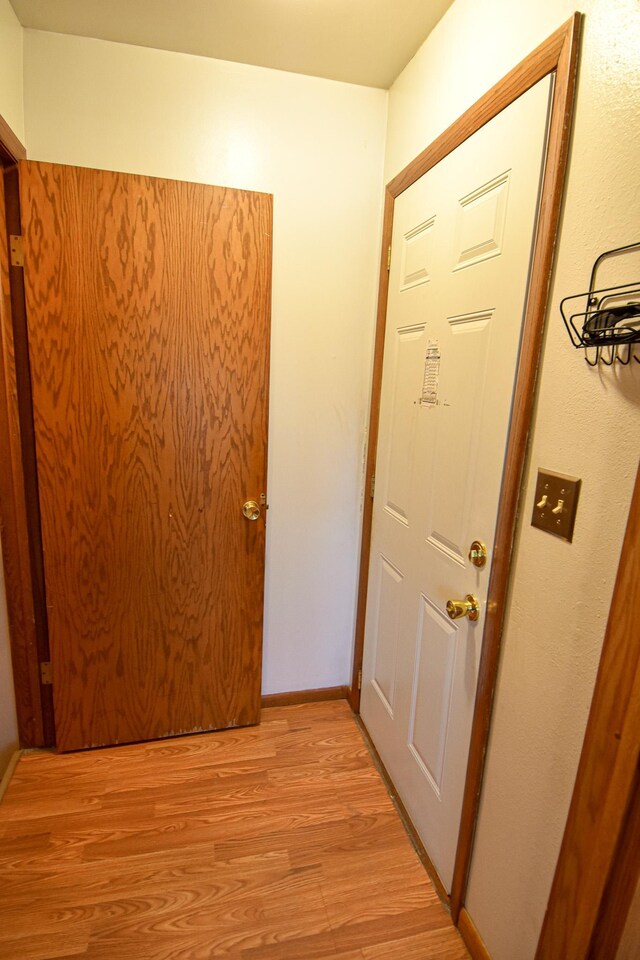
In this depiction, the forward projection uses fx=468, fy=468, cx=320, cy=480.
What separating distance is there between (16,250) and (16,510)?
0.85 m

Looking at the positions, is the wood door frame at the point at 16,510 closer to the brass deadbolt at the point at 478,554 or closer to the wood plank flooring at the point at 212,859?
the wood plank flooring at the point at 212,859

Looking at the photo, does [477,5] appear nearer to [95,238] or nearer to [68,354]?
[95,238]

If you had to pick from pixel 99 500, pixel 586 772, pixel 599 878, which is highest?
pixel 99 500

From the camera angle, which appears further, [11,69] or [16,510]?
[16,510]

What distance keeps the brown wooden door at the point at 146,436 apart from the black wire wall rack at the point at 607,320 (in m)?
1.07

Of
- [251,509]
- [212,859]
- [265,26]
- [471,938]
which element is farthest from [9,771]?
[265,26]

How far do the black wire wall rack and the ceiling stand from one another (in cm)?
107

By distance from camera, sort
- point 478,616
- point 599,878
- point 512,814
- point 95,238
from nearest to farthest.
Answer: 1. point 599,878
2. point 512,814
3. point 478,616
4. point 95,238

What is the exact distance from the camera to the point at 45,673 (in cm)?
176

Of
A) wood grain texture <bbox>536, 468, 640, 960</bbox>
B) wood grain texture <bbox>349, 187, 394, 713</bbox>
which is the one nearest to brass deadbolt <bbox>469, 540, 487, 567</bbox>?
wood grain texture <bbox>536, 468, 640, 960</bbox>

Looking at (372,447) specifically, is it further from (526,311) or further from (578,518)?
(578,518)

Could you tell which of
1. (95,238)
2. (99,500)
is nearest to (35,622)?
(99,500)

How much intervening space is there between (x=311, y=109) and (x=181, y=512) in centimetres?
152

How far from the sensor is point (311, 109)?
166 cm
